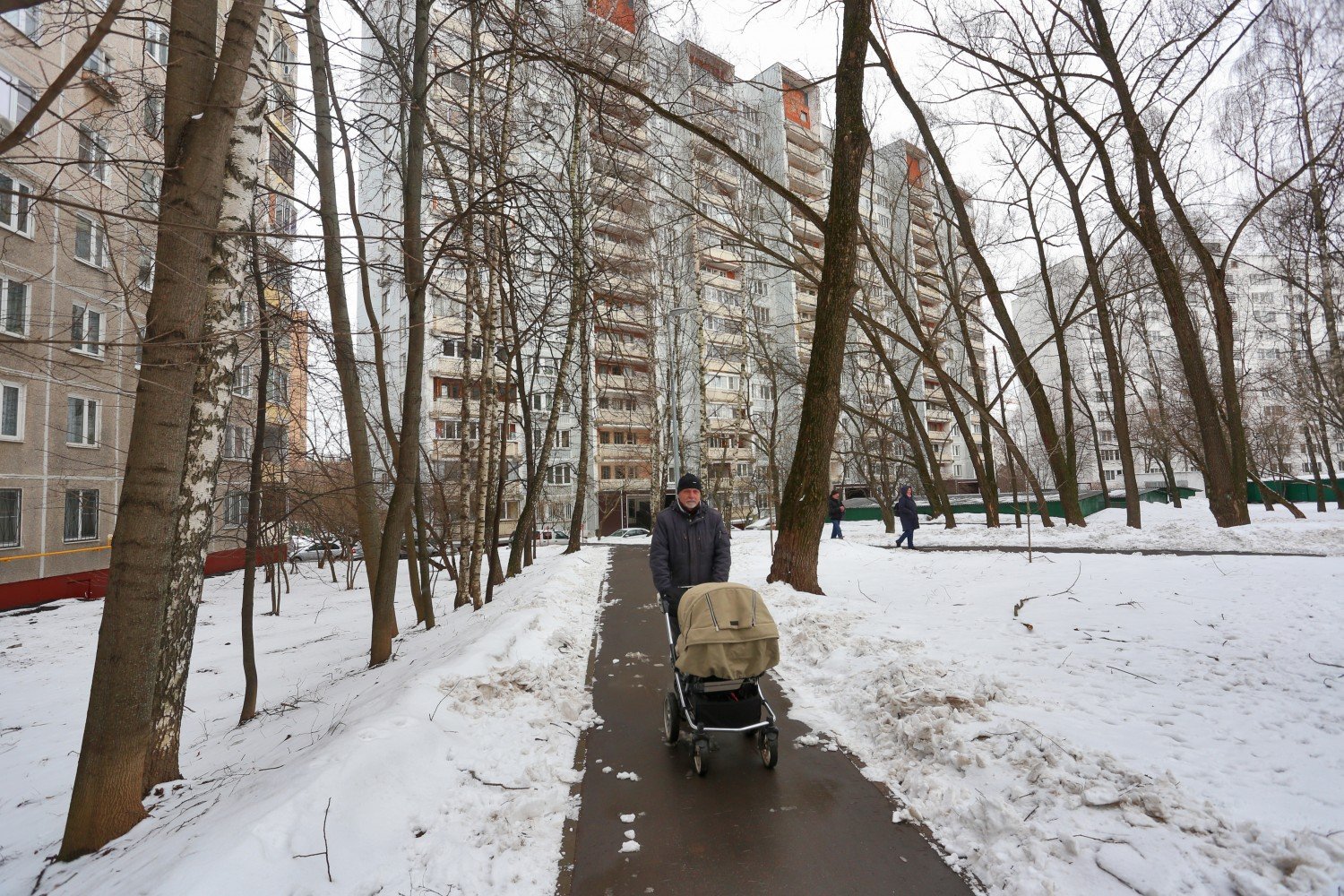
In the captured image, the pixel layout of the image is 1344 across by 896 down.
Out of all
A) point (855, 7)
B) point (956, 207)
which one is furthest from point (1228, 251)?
point (855, 7)

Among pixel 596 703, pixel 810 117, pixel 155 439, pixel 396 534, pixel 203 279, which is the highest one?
pixel 810 117

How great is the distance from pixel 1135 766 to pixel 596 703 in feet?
13.2

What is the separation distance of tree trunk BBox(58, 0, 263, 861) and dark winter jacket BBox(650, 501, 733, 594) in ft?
10.8

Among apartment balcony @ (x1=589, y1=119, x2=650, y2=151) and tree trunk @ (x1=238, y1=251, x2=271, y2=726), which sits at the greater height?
apartment balcony @ (x1=589, y1=119, x2=650, y2=151)

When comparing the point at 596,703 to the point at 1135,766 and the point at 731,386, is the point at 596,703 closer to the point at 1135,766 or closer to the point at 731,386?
the point at 1135,766

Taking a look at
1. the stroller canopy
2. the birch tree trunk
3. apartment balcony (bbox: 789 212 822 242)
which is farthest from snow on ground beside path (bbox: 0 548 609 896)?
apartment balcony (bbox: 789 212 822 242)

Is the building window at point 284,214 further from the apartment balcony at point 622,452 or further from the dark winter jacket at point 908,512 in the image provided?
the apartment balcony at point 622,452

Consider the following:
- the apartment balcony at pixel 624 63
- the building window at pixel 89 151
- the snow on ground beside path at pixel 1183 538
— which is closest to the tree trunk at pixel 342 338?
the building window at pixel 89 151

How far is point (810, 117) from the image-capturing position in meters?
52.9

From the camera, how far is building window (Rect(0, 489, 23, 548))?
17.8 meters

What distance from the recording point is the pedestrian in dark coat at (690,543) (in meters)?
5.18

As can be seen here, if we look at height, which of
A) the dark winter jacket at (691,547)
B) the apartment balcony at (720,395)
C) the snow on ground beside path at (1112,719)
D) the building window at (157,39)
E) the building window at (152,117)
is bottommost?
the snow on ground beside path at (1112,719)

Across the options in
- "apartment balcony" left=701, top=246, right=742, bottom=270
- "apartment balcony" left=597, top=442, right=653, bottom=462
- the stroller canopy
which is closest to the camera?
the stroller canopy

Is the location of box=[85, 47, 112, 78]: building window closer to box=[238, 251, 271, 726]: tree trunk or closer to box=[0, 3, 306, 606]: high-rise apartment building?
box=[0, 3, 306, 606]: high-rise apartment building
